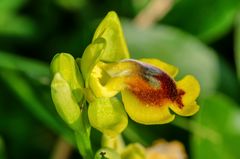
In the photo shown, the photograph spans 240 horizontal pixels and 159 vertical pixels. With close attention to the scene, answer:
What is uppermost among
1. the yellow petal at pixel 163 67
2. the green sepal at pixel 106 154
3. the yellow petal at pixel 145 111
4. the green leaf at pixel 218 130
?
the yellow petal at pixel 163 67

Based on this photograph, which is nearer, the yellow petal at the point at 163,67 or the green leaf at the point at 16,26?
the yellow petal at the point at 163,67

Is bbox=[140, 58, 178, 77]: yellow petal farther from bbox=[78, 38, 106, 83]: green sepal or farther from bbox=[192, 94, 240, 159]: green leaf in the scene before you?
bbox=[192, 94, 240, 159]: green leaf

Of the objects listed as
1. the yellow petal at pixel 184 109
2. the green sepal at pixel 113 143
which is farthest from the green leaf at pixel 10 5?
the yellow petal at pixel 184 109

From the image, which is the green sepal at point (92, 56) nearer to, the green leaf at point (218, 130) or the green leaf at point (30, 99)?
the green leaf at point (30, 99)

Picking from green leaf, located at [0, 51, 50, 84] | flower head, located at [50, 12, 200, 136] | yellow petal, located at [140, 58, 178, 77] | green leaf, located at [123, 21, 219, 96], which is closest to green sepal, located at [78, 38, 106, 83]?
flower head, located at [50, 12, 200, 136]

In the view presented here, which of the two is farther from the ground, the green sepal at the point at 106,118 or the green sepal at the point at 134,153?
the green sepal at the point at 106,118

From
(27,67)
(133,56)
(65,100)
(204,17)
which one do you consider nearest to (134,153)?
(65,100)
